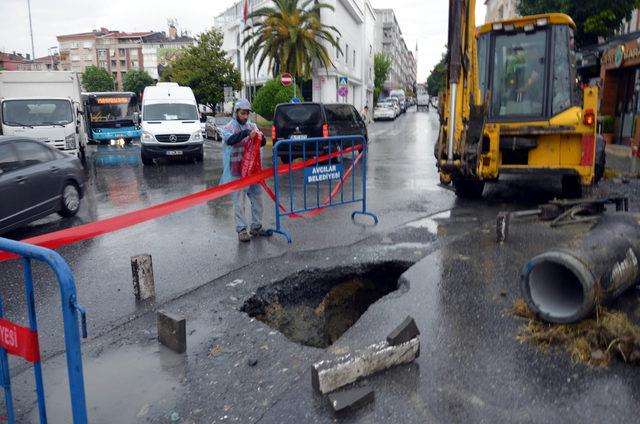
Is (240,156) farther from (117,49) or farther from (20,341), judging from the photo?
(117,49)

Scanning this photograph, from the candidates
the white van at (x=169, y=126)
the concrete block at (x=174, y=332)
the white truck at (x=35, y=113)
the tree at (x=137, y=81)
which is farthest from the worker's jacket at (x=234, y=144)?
the tree at (x=137, y=81)

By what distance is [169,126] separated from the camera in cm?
1720

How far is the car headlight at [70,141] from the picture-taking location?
15656mm

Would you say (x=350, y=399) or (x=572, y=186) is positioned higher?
(x=572, y=186)

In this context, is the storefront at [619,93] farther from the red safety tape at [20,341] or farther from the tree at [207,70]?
the tree at [207,70]

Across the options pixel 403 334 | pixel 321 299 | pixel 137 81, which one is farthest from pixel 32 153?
pixel 137 81

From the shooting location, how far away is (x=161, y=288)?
5512 millimetres

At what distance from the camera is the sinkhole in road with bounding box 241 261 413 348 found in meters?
5.28

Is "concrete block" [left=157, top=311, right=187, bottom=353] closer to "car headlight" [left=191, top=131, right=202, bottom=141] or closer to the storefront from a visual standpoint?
"car headlight" [left=191, top=131, right=202, bottom=141]

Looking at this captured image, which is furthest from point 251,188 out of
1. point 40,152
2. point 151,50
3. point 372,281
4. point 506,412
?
point 151,50

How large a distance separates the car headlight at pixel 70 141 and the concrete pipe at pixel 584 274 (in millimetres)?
14746

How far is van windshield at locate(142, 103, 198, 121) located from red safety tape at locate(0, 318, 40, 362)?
15.9m

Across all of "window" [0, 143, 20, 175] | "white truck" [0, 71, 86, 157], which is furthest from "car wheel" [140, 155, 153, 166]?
"window" [0, 143, 20, 175]

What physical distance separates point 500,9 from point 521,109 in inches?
2473
